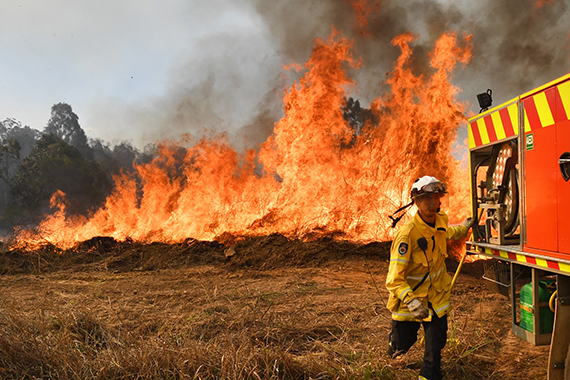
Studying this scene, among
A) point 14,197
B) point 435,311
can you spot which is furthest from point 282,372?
point 14,197

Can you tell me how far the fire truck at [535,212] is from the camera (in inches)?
118

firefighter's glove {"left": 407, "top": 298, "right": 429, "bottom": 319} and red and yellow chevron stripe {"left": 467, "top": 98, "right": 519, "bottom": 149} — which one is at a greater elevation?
red and yellow chevron stripe {"left": 467, "top": 98, "right": 519, "bottom": 149}

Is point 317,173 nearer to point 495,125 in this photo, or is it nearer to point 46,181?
point 495,125

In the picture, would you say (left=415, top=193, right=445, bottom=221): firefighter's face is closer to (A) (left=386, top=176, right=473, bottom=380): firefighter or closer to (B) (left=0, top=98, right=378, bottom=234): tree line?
(A) (left=386, top=176, right=473, bottom=380): firefighter

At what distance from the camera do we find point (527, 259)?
3.39 m

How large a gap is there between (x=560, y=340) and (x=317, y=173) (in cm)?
1023

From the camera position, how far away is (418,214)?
3.27 m

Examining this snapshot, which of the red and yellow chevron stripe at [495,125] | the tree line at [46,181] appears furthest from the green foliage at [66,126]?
the red and yellow chevron stripe at [495,125]

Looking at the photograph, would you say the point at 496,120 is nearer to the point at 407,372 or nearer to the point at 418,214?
the point at 418,214

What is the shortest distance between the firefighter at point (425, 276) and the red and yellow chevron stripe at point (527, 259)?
2.62 feet

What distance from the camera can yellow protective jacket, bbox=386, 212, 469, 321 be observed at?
3.04 m

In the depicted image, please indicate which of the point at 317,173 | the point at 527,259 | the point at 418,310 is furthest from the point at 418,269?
the point at 317,173

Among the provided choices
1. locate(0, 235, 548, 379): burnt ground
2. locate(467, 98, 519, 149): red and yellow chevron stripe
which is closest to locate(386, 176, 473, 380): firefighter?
locate(0, 235, 548, 379): burnt ground

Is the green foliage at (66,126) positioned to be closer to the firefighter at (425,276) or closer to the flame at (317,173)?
the flame at (317,173)
